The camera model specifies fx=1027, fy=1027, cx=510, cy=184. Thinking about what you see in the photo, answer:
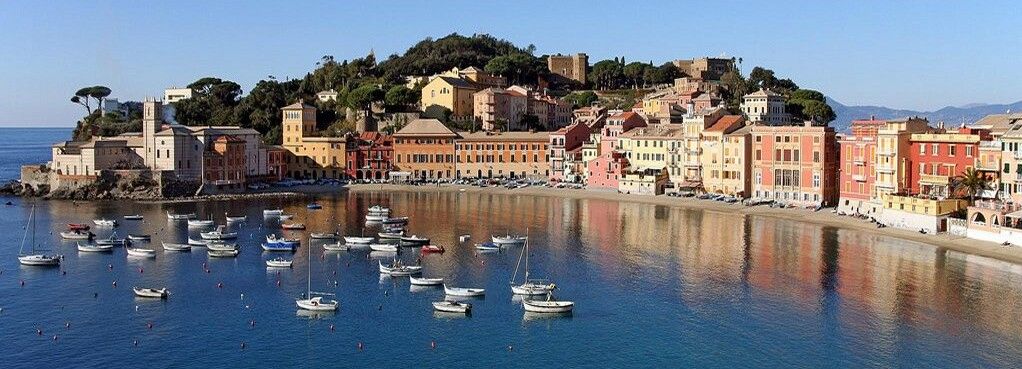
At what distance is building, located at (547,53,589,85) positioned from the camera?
12188 cm

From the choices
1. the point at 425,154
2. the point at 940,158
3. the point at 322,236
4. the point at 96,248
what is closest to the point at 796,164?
the point at 940,158

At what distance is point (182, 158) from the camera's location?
253 ft

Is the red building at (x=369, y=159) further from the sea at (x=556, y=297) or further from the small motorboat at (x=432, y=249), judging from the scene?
the small motorboat at (x=432, y=249)

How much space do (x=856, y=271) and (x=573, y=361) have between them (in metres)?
17.8

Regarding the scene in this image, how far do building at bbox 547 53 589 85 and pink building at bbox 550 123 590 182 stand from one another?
3871 centimetres

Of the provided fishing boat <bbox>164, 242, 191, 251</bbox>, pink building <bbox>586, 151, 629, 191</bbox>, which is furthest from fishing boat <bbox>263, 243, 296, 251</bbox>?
pink building <bbox>586, 151, 629, 191</bbox>

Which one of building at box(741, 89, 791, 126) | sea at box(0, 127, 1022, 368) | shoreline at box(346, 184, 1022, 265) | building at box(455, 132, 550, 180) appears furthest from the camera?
building at box(741, 89, 791, 126)

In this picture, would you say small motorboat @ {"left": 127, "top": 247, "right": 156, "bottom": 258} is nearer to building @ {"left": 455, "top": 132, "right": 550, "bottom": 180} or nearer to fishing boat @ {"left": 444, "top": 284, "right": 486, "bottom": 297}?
fishing boat @ {"left": 444, "top": 284, "right": 486, "bottom": 297}

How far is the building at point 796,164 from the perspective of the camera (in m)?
63.7

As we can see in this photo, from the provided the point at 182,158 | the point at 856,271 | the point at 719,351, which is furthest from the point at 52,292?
the point at 182,158

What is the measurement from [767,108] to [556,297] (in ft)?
184

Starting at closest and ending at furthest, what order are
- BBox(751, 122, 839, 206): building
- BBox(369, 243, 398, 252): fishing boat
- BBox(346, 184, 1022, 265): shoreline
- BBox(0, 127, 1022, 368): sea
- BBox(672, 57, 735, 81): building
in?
BBox(0, 127, 1022, 368): sea → BBox(346, 184, 1022, 265): shoreline → BBox(369, 243, 398, 252): fishing boat → BBox(751, 122, 839, 206): building → BBox(672, 57, 735, 81): building

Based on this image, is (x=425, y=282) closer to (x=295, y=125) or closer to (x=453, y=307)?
(x=453, y=307)

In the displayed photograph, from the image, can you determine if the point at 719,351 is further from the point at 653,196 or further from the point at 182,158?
the point at 182,158
